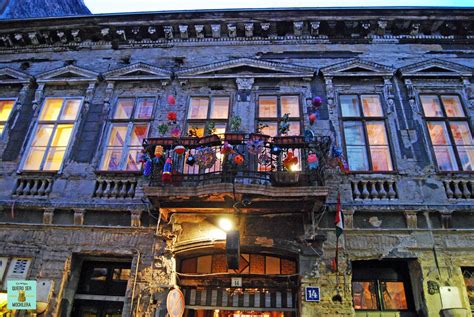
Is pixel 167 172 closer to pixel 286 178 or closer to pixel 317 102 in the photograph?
pixel 286 178

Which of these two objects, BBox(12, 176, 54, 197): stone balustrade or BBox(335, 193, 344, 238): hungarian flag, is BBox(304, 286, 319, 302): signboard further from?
BBox(12, 176, 54, 197): stone balustrade

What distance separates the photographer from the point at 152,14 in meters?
9.41

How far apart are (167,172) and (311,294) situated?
11.4 ft

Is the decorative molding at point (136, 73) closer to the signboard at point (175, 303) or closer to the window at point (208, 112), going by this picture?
the window at point (208, 112)

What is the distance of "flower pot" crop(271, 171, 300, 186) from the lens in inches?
255

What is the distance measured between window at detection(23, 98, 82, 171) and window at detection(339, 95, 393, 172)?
6.54 m

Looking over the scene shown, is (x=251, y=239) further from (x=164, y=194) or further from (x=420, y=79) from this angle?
(x=420, y=79)

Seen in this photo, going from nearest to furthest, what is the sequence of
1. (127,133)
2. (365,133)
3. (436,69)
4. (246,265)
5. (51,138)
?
(246,265) < (365,133) < (127,133) < (51,138) < (436,69)

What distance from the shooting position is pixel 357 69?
8.76 metres

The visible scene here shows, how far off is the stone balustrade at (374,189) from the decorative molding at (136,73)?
539 cm

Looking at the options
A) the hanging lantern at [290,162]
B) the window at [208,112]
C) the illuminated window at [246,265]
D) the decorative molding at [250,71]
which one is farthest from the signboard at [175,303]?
the decorative molding at [250,71]

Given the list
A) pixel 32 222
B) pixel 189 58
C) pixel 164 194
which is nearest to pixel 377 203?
pixel 164 194

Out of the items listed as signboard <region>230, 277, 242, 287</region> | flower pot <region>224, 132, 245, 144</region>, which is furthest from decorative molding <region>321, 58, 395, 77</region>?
signboard <region>230, 277, 242, 287</region>

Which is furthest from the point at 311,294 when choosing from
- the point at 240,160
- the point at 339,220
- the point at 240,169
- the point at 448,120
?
the point at 448,120
